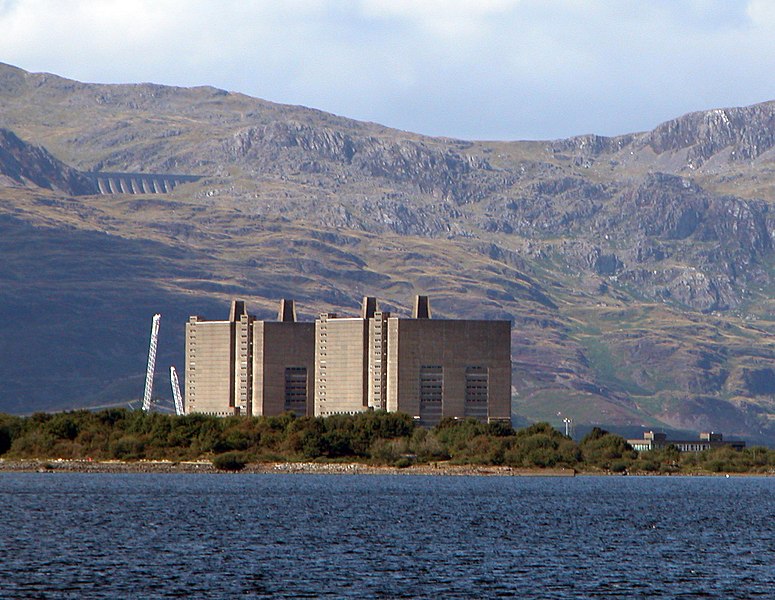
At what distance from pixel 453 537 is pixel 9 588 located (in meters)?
71.3

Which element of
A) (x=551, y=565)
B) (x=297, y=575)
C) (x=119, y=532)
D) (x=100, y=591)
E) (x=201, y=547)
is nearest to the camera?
(x=100, y=591)

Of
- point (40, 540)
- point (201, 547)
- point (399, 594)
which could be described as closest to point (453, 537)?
point (201, 547)

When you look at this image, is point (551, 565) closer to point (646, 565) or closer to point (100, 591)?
point (646, 565)

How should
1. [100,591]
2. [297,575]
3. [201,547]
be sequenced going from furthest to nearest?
[201,547]
[297,575]
[100,591]

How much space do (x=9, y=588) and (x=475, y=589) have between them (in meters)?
38.0

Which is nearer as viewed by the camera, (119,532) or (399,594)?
(399,594)

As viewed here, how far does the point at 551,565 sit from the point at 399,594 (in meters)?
30.5

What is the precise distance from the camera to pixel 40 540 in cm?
18338

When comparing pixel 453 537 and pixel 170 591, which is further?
pixel 453 537

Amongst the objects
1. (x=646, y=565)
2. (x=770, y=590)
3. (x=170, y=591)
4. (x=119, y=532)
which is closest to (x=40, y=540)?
(x=119, y=532)

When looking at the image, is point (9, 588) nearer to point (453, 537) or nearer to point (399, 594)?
point (399, 594)

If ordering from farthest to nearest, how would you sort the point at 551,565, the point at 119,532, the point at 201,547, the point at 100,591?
the point at 119,532, the point at 201,547, the point at 551,565, the point at 100,591

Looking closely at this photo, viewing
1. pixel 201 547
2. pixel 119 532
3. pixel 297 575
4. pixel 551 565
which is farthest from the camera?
pixel 119 532

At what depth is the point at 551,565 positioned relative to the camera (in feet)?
541
